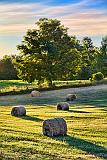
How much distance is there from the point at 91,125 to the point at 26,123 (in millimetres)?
4444

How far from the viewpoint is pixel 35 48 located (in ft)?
251

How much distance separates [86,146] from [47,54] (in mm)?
54703

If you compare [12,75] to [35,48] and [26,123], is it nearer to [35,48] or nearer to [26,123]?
[35,48]

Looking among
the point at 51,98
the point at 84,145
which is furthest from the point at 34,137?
the point at 51,98

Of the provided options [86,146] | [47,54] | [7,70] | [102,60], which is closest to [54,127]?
[86,146]

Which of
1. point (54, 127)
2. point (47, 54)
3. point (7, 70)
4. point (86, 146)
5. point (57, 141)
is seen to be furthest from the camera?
point (7, 70)

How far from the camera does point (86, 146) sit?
20.8 m

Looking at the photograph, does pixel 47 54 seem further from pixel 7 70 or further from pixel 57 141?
pixel 57 141

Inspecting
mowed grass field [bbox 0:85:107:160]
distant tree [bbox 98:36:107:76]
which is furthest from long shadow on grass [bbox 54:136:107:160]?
distant tree [bbox 98:36:107:76]

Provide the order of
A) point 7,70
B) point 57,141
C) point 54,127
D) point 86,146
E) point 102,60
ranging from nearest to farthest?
point 86,146
point 57,141
point 54,127
point 7,70
point 102,60

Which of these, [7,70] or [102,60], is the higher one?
[102,60]

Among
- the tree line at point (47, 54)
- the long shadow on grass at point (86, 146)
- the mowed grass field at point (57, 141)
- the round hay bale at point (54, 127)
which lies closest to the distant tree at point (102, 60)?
the tree line at point (47, 54)

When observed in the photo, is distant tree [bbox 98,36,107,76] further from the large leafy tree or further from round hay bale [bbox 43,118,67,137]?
round hay bale [bbox 43,118,67,137]

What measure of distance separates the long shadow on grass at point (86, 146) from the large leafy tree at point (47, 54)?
166 feet
